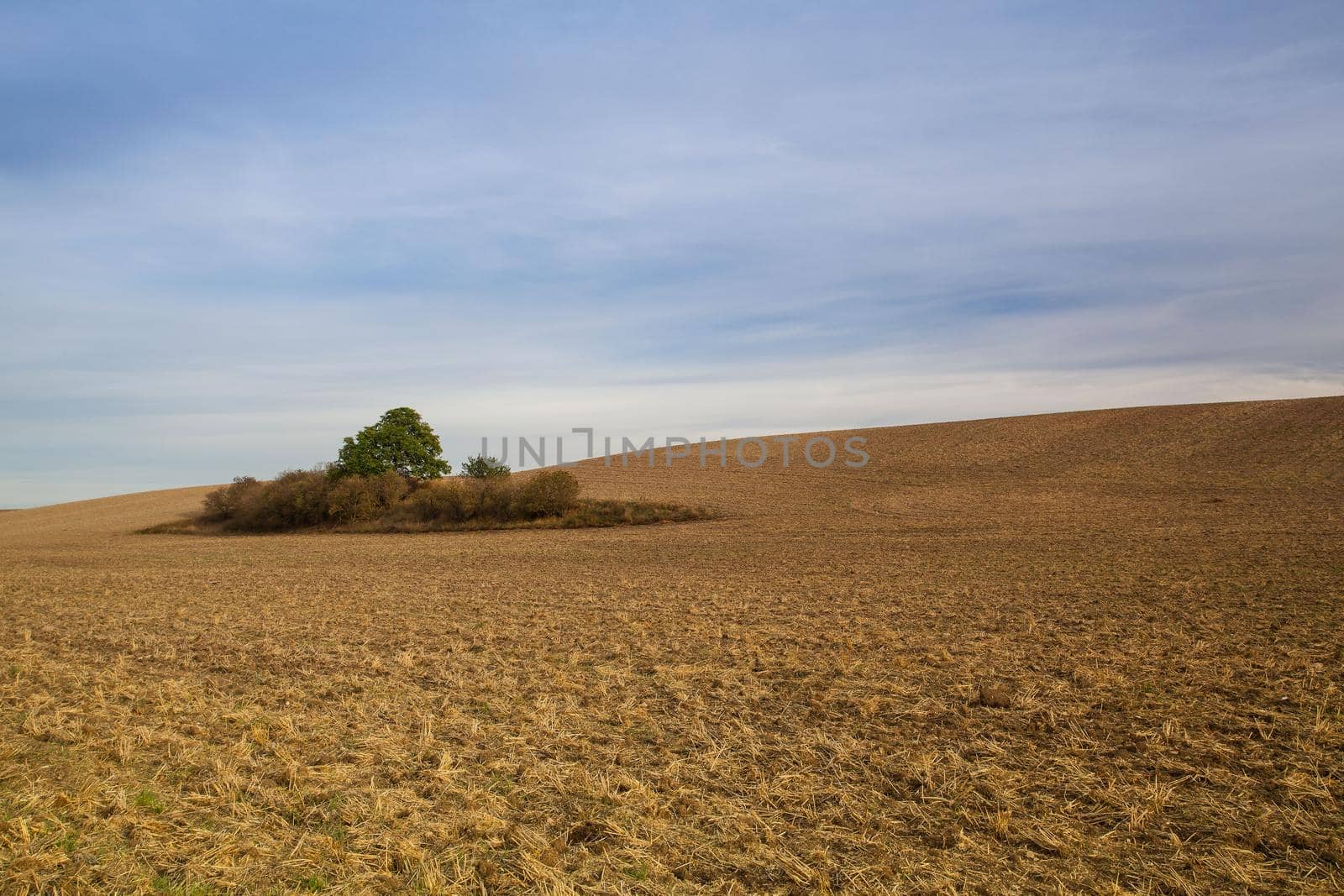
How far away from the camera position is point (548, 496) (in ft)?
132

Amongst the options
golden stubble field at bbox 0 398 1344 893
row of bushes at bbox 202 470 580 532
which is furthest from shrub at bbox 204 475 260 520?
golden stubble field at bbox 0 398 1344 893

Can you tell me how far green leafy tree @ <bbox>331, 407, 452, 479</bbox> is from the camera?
46.1 metres

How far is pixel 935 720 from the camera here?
781 centimetres

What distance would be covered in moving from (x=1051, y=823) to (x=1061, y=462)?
157 feet

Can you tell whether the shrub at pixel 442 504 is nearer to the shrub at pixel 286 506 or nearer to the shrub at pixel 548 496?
the shrub at pixel 548 496

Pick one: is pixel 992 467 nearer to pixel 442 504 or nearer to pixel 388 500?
pixel 442 504

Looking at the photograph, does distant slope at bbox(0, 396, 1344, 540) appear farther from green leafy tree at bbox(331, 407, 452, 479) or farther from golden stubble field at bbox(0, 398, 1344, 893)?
golden stubble field at bbox(0, 398, 1344, 893)

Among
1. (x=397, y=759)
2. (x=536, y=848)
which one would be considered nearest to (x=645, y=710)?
(x=397, y=759)

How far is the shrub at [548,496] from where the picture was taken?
40.3 meters

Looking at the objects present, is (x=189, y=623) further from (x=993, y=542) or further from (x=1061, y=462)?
(x=1061, y=462)

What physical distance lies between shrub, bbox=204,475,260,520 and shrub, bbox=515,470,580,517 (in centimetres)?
1756

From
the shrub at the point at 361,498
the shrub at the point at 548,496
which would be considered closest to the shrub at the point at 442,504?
the shrub at the point at 361,498

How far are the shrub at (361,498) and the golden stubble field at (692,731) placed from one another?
2342 centimetres

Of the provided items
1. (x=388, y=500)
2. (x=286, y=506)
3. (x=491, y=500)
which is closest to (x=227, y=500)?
(x=286, y=506)
